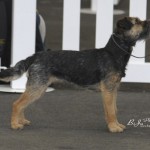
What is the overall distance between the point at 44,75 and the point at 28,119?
34.0 inches

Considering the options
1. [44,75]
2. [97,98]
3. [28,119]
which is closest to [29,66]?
[44,75]

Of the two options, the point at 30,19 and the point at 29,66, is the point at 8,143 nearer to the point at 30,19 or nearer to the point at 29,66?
the point at 29,66

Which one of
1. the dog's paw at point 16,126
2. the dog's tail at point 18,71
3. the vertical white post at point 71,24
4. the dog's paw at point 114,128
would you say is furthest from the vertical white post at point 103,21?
the dog's paw at point 16,126

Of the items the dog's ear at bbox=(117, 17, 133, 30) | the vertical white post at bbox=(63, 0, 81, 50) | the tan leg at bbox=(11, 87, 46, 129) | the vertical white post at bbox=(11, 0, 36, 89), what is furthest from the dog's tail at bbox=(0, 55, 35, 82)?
the vertical white post at bbox=(63, 0, 81, 50)

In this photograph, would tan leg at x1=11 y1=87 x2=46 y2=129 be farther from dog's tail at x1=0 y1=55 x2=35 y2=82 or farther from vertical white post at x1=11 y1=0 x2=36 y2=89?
vertical white post at x1=11 y1=0 x2=36 y2=89

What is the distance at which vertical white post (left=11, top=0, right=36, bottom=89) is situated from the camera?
930 centimetres

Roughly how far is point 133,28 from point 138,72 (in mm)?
2548

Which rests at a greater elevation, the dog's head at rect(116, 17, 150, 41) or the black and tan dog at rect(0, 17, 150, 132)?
the dog's head at rect(116, 17, 150, 41)

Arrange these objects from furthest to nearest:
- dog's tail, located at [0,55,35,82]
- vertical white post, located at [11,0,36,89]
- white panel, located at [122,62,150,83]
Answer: white panel, located at [122,62,150,83]
vertical white post, located at [11,0,36,89]
dog's tail, located at [0,55,35,82]

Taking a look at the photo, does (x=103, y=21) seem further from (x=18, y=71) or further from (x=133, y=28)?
(x=18, y=71)

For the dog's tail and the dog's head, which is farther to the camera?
the dog's tail

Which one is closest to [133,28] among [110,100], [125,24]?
[125,24]

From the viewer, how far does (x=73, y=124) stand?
7.55 metres

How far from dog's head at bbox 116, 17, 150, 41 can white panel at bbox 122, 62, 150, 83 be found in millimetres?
2471
